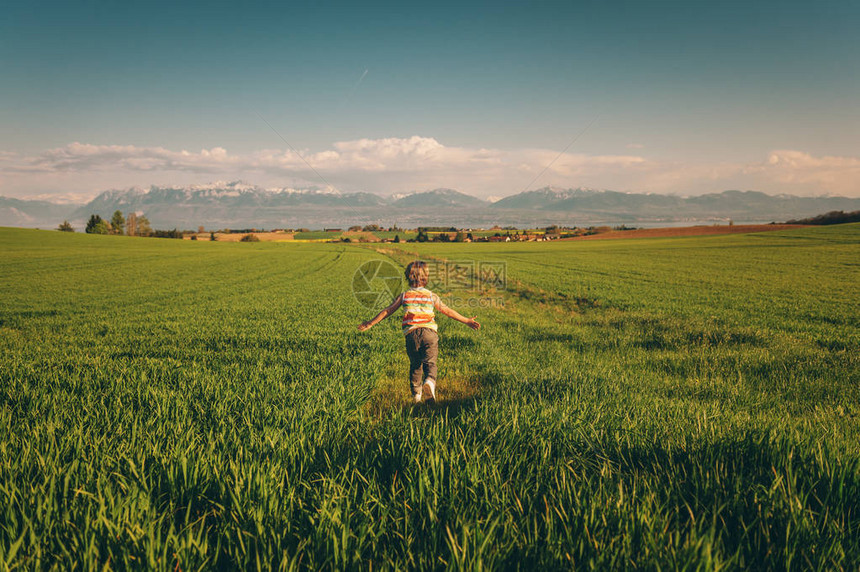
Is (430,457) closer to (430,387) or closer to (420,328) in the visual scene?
(430,387)

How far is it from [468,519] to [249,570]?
53.6 inches

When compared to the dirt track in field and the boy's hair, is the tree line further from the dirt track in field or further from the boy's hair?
the boy's hair

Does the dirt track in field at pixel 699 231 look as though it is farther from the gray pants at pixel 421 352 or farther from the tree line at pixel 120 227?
the tree line at pixel 120 227

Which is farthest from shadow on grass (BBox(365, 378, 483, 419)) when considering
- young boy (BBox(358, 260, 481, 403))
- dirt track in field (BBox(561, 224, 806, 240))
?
dirt track in field (BBox(561, 224, 806, 240))

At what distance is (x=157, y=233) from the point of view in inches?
5379

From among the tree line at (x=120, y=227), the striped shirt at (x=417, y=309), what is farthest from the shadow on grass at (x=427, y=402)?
the tree line at (x=120, y=227)

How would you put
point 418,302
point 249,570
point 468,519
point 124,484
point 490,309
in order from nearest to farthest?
point 249,570, point 468,519, point 124,484, point 418,302, point 490,309

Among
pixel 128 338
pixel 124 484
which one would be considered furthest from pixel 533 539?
pixel 128 338

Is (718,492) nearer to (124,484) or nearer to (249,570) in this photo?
(249,570)

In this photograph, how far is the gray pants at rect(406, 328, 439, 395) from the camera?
620 centimetres

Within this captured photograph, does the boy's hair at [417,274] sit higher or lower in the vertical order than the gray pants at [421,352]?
higher

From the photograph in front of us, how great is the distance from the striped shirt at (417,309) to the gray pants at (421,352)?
0.11 metres

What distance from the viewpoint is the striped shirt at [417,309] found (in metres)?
6.21

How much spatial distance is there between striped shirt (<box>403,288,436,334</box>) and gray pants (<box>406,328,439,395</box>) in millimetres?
106
